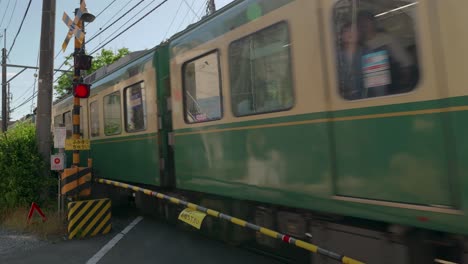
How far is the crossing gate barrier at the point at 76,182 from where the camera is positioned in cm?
801

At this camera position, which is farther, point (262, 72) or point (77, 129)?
point (77, 129)

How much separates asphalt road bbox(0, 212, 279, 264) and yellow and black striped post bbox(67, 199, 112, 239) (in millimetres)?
191

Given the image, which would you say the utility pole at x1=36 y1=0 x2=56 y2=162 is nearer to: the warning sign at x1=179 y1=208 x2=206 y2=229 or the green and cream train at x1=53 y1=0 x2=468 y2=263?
the green and cream train at x1=53 y1=0 x2=468 y2=263

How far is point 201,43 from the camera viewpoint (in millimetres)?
5621

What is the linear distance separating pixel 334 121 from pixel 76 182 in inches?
232

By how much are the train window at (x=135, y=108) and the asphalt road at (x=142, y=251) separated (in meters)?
1.85

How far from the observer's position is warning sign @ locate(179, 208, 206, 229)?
5.69 meters

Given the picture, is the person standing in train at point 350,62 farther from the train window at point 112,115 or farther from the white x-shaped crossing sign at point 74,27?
the white x-shaped crossing sign at point 74,27

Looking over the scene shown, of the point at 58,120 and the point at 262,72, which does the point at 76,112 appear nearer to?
the point at 262,72

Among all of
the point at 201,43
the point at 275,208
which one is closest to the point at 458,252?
the point at 275,208

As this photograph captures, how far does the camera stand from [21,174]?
30.8 feet

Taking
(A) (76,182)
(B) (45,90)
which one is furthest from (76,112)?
(B) (45,90)

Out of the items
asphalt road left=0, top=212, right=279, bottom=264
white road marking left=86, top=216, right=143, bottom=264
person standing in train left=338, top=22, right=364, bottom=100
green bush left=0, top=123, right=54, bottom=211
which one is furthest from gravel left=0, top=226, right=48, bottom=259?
person standing in train left=338, top=22, right=364, bottom=100

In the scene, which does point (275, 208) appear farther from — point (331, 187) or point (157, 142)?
point (157, 142)
